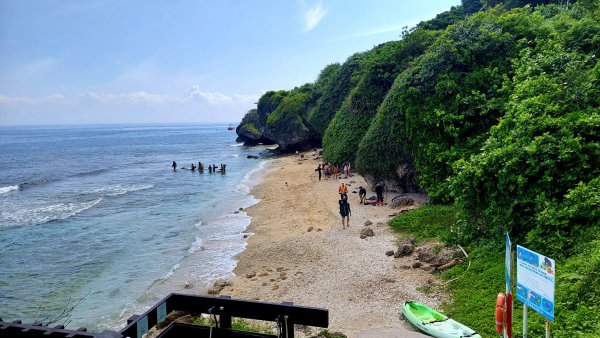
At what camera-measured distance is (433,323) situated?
9.22m

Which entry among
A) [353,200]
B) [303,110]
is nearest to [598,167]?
[353,200]

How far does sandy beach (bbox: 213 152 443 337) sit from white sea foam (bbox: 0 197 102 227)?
43.1 ft

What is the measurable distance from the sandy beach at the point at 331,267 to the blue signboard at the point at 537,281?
3318 millimetres

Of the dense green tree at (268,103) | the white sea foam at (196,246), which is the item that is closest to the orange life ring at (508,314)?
the white sea foam at (196,246)

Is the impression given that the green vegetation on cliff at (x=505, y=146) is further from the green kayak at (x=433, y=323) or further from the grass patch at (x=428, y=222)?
the green kayak at (x=433, y=323)

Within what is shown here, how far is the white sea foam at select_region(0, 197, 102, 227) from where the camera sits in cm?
2666

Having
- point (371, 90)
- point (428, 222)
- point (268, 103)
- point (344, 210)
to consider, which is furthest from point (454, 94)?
point (268, 103)

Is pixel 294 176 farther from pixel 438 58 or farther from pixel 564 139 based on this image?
pixel 564 139

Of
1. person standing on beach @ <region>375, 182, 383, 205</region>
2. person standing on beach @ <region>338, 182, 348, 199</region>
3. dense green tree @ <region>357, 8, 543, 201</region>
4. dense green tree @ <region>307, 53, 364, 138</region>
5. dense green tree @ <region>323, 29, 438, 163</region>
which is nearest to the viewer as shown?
dense green tree @ <region>357, 8, 543, 201</region>

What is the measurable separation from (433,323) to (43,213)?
28.8 m

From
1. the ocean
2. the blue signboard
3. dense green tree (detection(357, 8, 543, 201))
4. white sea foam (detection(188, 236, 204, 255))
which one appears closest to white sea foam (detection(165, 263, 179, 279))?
the ocean

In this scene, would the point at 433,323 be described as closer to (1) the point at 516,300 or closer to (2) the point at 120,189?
(1) the point at 516,300

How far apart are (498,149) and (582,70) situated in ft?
16.4

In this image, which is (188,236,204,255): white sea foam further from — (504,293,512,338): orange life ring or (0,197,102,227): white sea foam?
(504,293,512,338): orange life ring
